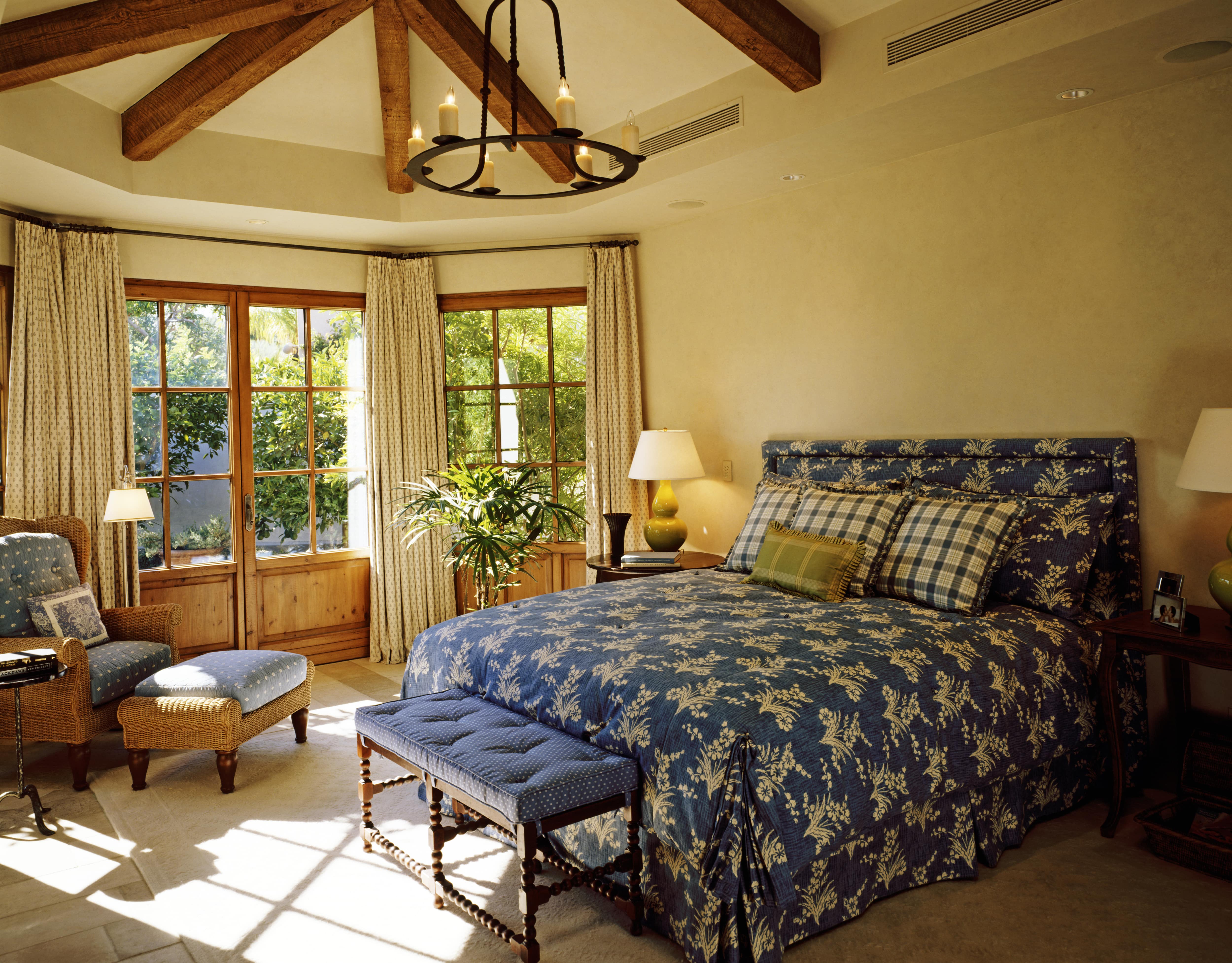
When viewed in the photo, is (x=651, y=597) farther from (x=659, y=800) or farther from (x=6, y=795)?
(x=6, y=795)

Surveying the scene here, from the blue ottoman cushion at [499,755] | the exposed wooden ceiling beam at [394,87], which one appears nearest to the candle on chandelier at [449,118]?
the exposed wooden ceiling beam at [394,87]

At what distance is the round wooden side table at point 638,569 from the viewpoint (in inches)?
184

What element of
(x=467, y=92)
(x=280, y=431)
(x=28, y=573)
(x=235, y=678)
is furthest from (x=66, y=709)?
(x=467, y=92)

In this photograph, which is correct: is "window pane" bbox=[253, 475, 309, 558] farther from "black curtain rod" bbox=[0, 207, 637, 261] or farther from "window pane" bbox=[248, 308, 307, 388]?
"black curtain rod" bbox=[0, 207, 637, 261]

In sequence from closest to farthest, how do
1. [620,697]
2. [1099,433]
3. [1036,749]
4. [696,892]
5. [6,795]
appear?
[696,892] < [620,697] < [1036,749] < [6,795] < [1099,433]

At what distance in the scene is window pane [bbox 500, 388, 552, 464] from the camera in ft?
19.2

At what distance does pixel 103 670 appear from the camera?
3.77 meters

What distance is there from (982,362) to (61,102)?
169 inches

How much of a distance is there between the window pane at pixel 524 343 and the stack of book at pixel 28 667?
3267mm

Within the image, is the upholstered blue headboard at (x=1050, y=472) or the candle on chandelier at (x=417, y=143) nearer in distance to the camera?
the candle on chandelier at (x=417, y=143)

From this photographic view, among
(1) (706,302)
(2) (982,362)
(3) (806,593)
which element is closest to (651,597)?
(3) (806,593)

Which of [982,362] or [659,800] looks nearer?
[659,800]

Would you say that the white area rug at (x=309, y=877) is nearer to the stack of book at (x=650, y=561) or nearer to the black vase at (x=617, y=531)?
the stack of book at (x=650, y=561)

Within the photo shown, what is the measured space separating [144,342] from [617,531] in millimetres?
2958
